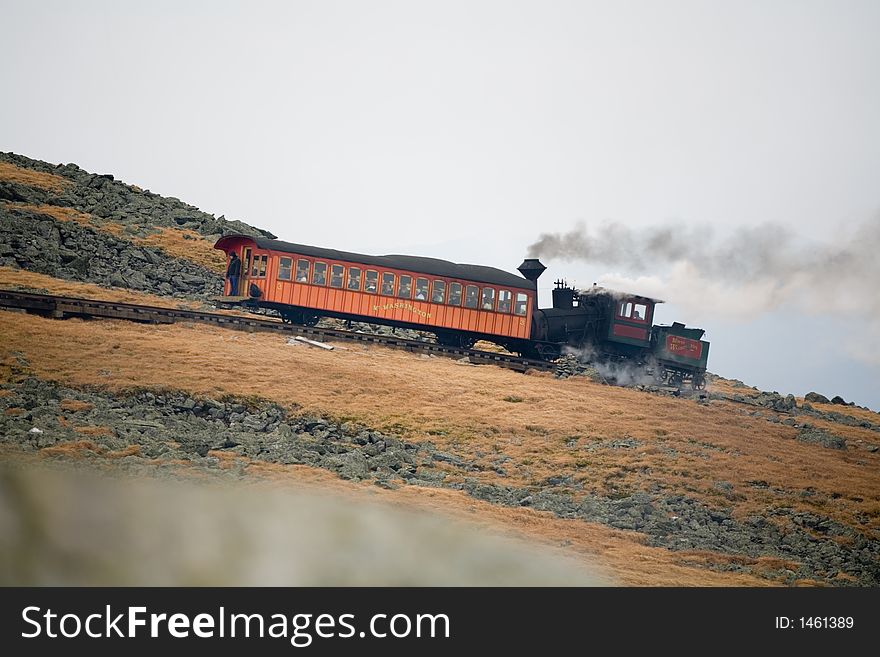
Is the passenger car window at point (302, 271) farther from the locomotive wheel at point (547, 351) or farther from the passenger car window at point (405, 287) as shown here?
the locomotive wheel at point (547, 351)

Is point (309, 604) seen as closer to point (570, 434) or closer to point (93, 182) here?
point (570, 434)

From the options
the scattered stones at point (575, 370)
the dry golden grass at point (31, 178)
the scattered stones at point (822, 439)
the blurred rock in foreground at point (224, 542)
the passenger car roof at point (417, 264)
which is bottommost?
the blurred rock in foreground at point (224, 542)

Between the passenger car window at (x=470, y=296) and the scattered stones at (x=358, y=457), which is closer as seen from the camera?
the scattered stones at (x=358, y=457)

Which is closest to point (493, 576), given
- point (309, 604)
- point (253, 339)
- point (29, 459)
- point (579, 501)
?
point (309, 604)

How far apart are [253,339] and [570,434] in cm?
1192

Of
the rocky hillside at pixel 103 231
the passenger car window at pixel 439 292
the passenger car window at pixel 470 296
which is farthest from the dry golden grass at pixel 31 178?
the passenger car window at pixel 470 296

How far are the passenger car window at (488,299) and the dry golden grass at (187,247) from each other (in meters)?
20.9

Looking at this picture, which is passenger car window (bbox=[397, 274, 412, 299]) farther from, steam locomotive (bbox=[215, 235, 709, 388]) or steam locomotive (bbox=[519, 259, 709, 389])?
steam locomotive (bbox=[519, 259, 709, 389])

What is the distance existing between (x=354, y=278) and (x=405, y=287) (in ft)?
7.17

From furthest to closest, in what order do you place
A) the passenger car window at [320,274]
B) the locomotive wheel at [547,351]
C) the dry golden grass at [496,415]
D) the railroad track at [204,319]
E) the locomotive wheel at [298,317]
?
the locomotive wheel at [547,351], the locomotive wheel at [298,317], the passenger car window at [320,274], the railroad track at [204,319], the dry golden grass at [496,415]

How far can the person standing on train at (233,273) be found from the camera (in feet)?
117

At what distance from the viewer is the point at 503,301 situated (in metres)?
37.1

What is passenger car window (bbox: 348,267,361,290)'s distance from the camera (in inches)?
1373

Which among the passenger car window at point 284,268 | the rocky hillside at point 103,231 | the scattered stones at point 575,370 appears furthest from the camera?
the rocky hillside at point 103,231
